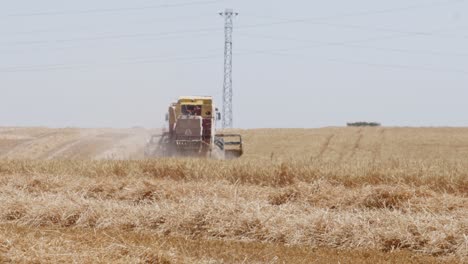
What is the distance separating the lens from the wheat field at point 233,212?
846cm

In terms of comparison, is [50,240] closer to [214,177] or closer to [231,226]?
[231,226]

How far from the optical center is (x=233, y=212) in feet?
35.2

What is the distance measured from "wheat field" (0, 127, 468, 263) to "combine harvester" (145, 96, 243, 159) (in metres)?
6.66

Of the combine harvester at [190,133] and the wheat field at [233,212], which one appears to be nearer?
the wheat field at [233,212]


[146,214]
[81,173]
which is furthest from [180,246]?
[81,173]

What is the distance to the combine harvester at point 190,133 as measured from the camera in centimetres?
2567

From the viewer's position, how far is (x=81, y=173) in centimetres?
1798

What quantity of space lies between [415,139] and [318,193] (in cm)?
2547

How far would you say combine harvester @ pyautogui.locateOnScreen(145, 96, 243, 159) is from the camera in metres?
25.7

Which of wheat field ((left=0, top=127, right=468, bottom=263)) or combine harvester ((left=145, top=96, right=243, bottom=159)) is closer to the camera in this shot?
wheat field ((left=0, top=127, right=468, bottom=263))

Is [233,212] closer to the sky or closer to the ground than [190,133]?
closer to the ground

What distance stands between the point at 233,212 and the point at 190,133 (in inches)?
599

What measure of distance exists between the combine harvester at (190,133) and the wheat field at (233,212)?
21.8ft

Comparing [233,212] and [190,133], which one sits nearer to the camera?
[233,212]
